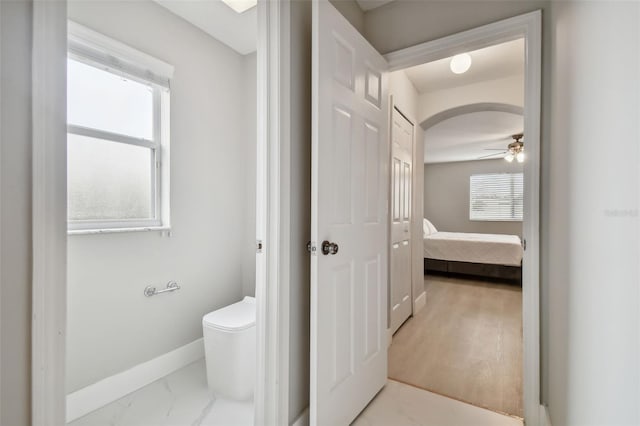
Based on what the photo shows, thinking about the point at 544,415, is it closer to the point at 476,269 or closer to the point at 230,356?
the point at 230,356

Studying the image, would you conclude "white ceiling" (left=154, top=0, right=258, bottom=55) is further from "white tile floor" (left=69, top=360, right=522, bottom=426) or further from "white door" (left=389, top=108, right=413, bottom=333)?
"white tile floor" (left=69, top=360, right=522, bottom=426)

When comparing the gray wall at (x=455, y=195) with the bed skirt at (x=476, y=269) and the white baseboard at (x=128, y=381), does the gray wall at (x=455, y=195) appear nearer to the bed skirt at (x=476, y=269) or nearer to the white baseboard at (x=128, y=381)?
the bed skirt at (x=476, y=269)

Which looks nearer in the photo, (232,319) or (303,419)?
(303,419)

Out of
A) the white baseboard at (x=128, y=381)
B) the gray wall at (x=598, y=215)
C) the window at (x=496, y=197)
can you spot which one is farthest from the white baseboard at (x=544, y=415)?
the window at (x=496, y=197)

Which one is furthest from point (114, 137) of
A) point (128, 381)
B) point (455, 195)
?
point (455, 195)

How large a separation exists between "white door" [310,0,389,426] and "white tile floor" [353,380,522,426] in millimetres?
94

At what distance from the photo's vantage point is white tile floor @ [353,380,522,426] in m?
1.57

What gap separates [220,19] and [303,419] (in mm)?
2602

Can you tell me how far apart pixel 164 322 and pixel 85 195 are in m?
0.96

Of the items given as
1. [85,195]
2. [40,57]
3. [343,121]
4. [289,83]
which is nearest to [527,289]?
[343,121]

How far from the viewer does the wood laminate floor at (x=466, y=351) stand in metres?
1.85

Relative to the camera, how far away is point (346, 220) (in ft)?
4.79

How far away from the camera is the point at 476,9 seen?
1.67m

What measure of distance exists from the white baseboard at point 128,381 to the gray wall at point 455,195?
7434 mm
